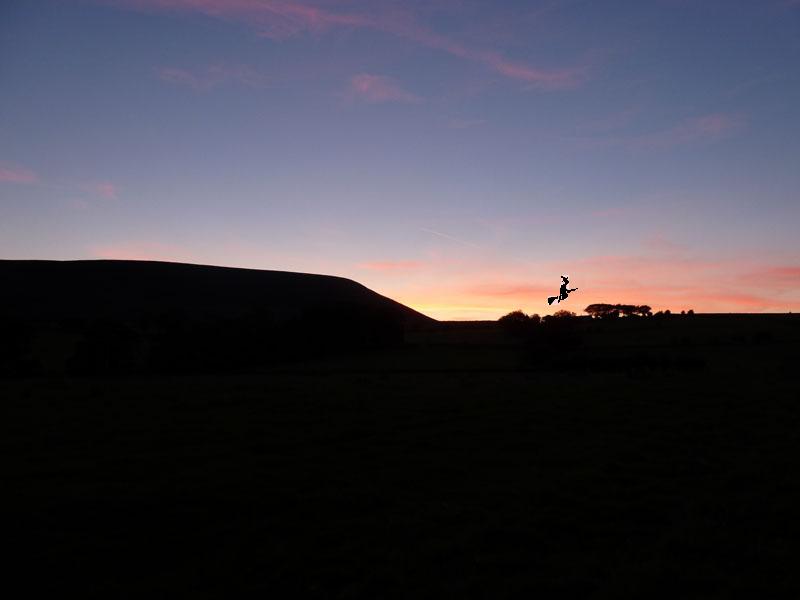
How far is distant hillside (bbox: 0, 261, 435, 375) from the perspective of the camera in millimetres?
60812

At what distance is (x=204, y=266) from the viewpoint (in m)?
164

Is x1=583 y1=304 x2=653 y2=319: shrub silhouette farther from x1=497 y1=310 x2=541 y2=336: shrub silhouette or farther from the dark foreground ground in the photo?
the dark foreground ground

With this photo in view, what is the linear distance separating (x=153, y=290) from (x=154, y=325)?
6199 cm

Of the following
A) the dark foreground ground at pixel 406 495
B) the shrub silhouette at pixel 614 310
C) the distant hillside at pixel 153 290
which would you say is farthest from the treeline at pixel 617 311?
the dark foreground ground at pixel 406 495

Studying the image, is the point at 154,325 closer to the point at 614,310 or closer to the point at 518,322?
the point at 518,322

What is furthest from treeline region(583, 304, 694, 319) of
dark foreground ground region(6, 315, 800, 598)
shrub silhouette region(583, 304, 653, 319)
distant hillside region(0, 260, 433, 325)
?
dark foreground ground region(6, 315, 800, 598)

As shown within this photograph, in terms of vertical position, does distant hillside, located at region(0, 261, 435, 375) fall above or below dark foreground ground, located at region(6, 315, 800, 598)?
above

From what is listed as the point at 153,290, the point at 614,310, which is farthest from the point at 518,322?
the point at 153,290

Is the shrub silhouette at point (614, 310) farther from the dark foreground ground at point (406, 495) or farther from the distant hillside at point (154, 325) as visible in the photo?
the dark foreground ground at point (406, 495)

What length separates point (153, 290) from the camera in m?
136

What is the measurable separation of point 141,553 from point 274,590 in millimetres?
3061

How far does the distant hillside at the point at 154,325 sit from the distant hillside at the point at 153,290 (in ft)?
0.69

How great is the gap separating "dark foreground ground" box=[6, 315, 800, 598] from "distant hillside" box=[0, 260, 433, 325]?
79345 millimetres

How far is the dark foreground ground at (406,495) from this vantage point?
32.8ft
